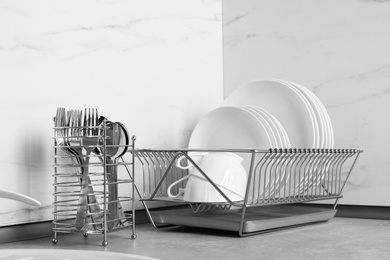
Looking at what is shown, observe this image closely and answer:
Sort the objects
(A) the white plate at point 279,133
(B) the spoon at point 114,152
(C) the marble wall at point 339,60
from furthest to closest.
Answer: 1. (C) the marble wall at point 339,60
2. (A) the white plate at point 279,133
3. (B) the spoon at point 114,152

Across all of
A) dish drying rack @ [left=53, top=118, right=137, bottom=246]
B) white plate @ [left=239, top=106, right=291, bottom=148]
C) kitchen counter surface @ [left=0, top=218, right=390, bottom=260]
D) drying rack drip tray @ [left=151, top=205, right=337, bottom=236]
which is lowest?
kitchen counter surface @ [left=0, top=218, right=390, bottom=260]

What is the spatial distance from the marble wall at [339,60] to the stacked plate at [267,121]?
14 centimetres

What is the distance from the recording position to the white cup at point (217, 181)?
47.4 inches

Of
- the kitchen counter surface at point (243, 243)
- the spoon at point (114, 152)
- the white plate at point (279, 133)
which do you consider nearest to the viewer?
the kitchen counter surface at point (243, 243)

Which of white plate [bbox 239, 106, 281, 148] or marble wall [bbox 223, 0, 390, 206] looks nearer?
white plate [bbox 239, 106, 281, 148]

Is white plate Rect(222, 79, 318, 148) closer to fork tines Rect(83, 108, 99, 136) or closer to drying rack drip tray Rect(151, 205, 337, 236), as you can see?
drying rack drip tray Rect(151, 205, 337, 236)

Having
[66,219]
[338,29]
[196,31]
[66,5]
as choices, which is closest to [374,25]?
[338,29]

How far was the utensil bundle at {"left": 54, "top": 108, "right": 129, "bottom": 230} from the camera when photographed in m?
1.09

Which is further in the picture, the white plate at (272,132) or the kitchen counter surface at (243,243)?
the white plate at (272,132)

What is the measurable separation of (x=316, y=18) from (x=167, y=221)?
0.64m

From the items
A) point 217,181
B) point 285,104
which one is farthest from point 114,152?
point 285,104

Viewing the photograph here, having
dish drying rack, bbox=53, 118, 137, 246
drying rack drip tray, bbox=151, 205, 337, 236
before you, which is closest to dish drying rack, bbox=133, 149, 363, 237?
drying rack drip tray, bbox=151, 205, 337, 236

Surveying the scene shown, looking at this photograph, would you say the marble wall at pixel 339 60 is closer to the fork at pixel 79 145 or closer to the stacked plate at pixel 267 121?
the stacked plate at pixel 267 121

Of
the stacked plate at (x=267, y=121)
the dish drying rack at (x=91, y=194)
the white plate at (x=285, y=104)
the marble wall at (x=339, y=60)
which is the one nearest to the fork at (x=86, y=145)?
the dish drying rack at (x=91, y=194)
